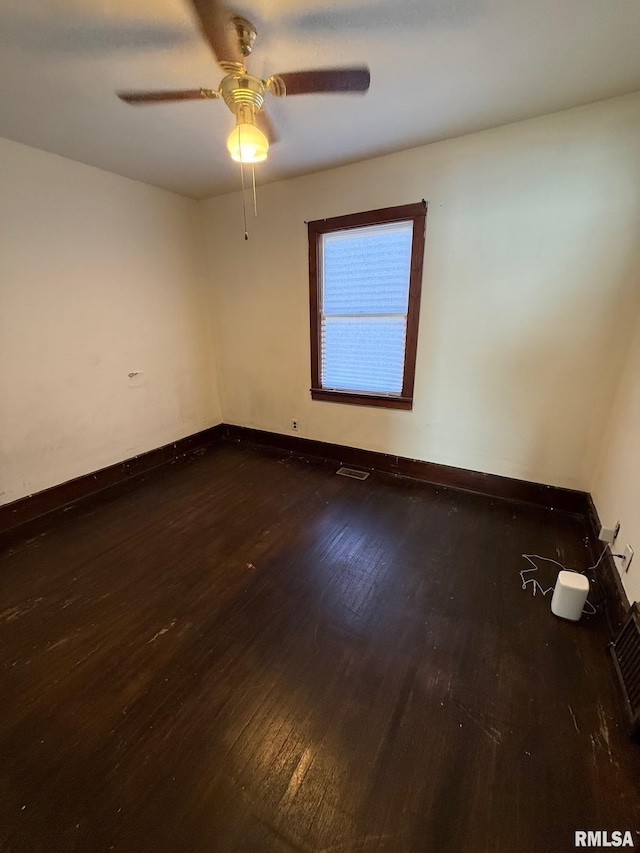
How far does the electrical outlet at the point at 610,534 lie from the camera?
189 cm

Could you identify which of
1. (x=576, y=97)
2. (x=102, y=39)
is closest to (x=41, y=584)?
(x=102, y=39)

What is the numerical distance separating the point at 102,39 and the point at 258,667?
2.79 m

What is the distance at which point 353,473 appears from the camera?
10.8ft

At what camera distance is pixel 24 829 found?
3.30 ft

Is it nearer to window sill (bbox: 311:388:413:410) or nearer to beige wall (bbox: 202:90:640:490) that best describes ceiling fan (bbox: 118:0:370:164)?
beige wall (bbox: 202:90:640:490)

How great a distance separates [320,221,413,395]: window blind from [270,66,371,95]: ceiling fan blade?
133cm

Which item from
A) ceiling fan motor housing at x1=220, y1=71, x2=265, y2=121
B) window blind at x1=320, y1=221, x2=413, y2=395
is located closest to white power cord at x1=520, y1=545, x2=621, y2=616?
window blind at x1=320, y1=221, x2=413, y2=395

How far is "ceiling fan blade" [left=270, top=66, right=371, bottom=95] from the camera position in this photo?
1.38m

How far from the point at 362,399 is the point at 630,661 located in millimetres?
2377

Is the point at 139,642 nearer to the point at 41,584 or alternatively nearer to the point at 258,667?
the point at 258,667

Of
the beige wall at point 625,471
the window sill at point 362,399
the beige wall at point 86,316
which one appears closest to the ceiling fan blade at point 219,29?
the beige wall at point 86,316

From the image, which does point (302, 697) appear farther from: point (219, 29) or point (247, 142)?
point (219, 29)

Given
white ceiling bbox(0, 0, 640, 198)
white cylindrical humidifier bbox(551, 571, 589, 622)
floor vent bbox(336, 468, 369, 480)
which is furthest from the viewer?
floor vent bbox(336, 468, 369, 480)

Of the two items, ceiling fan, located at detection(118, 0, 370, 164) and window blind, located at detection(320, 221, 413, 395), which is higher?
ceiling fan, located at detection(118, 0, 370, 164)
